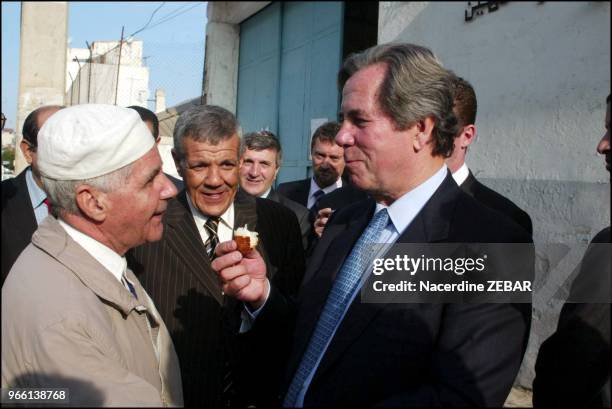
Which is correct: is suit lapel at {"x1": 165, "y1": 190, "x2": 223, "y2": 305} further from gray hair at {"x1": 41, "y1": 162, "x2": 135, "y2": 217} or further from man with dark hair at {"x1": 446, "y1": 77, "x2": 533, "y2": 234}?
man with dark hair at {"x1": 446, "y1": 77, "x2": 533, "y2": 234}

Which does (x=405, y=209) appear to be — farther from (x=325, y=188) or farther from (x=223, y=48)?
(x=223, y=48)

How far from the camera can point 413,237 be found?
177cm

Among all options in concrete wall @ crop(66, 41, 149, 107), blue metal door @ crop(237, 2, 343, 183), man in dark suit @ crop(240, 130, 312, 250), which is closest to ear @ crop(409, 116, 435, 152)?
concrete wall @ crop(66, 41, 149, 107)

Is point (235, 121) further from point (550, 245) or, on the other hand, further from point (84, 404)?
point (550, 245)

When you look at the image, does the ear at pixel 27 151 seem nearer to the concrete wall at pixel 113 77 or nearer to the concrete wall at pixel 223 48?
the concrete wall at pixel 113 77

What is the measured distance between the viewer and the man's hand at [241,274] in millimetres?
1832

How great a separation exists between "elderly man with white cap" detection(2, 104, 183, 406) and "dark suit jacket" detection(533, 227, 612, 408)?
132 cm

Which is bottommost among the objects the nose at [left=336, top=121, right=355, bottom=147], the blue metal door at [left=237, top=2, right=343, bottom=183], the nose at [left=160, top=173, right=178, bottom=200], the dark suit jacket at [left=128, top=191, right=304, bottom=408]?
the dark suit jacket at [left=128, top=191, right=304, bottom=408]

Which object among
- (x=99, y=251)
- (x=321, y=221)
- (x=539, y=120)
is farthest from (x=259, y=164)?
(x=99, y=251)

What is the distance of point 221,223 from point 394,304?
4.47 feet

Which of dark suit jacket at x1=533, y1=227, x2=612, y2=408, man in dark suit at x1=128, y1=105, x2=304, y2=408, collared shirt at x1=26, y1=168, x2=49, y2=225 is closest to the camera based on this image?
dark suit jacket at x1=533, y1=227, x2=612, y2=408

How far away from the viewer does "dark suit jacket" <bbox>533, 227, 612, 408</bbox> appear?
5.93 feet

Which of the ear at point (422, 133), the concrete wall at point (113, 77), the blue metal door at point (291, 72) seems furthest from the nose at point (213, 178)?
the blue metal door at point (291, 72)

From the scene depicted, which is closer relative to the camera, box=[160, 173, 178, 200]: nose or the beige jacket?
the beige jacket
